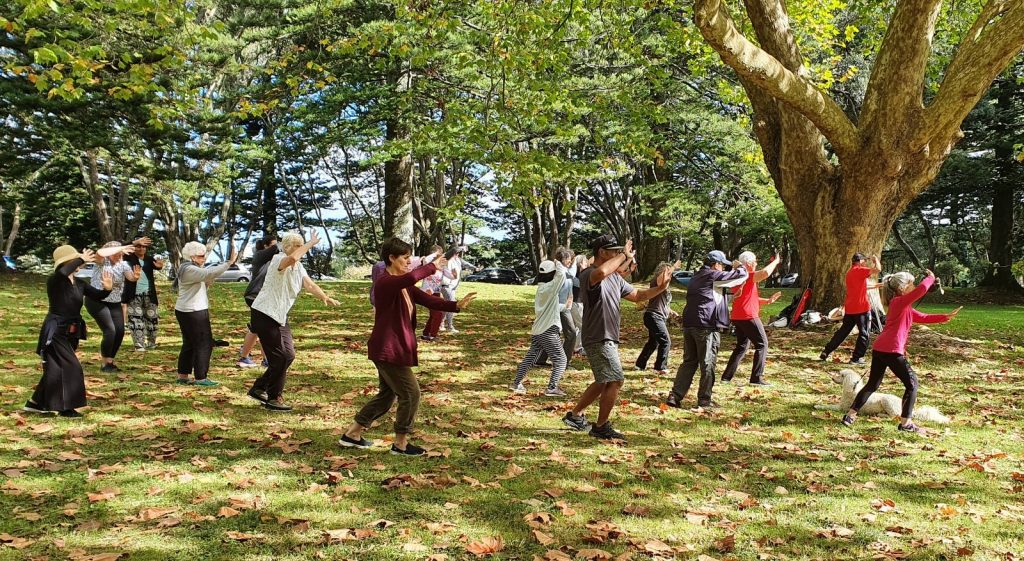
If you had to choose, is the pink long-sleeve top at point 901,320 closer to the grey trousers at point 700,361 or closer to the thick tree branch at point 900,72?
the grey trousers at point 700,361

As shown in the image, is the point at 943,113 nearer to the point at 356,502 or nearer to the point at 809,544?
the point at 809,544

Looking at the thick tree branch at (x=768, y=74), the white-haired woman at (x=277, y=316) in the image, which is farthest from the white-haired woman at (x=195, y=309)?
the thick tree branch at (x=768, y=74)

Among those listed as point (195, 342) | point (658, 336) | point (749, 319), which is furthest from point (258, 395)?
point (749, 319)

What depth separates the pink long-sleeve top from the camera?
7.19m

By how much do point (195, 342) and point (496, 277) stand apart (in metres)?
36.7

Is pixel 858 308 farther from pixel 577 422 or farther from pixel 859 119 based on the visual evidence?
pixel 577 422

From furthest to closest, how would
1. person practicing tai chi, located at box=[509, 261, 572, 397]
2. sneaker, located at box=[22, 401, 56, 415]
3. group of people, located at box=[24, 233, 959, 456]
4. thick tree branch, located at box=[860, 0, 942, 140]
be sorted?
1. thick tree branch, located at box=[860, 0, 942, 140]
2. person practicing tai chi, located at box=[509, 261, 572, 397]
3. sneaker, located at box=[22, 401, 56, 415]
4. group of people, located at box=[24, 233, 959, 456]

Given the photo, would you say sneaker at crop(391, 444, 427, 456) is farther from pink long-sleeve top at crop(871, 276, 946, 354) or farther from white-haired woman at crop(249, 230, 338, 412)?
pink long-sleeve top at crop(871, 276, 946, 354)

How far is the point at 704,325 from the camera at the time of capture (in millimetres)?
8094

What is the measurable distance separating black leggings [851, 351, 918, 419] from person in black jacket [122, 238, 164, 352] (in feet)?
31.1

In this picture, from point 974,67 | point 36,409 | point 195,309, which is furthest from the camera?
point 974,67

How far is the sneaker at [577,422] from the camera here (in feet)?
23.6

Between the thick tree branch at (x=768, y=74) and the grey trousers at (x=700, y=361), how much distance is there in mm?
4257

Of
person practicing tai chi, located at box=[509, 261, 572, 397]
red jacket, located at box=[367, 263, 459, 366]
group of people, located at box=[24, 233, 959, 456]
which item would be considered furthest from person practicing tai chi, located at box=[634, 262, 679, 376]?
red jacket, located at box=[367, 263, 459, 366]
